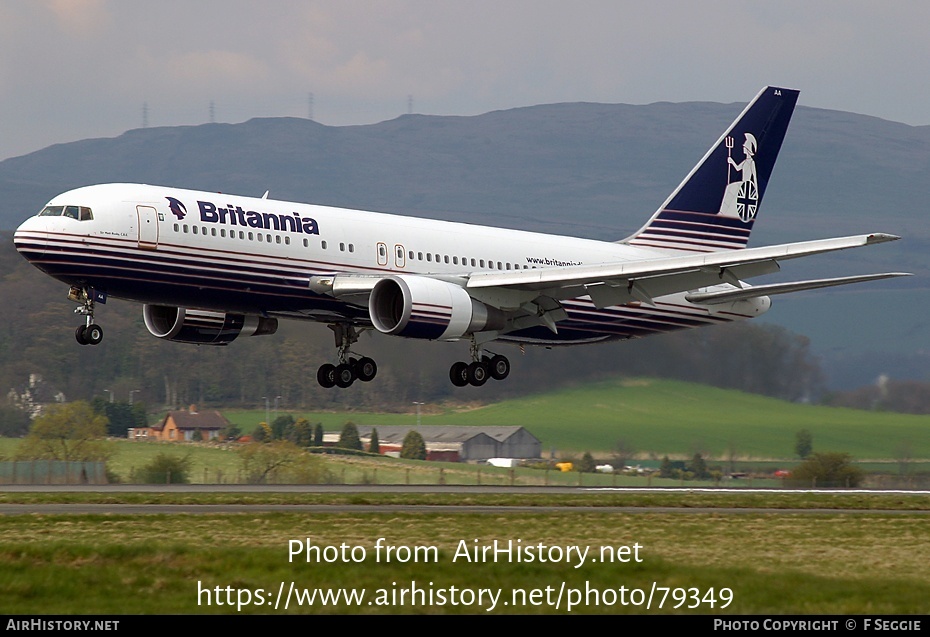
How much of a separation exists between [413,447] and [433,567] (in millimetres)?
45200

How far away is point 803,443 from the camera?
208 feet

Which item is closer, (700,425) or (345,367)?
(345,367)

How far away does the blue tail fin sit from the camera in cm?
4719

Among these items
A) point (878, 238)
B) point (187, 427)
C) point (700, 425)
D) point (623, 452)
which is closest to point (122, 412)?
point (187, 427)

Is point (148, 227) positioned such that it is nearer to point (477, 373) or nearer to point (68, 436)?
point (477, 373)

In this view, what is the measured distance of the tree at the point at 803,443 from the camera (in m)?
62.9

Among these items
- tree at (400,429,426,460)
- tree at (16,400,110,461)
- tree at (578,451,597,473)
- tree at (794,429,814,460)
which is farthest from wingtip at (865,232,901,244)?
tree at (16,400,110,461)

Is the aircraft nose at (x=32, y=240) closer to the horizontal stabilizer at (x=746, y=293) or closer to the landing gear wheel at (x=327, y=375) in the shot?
the landing gear wheel at (x=327, y=375)

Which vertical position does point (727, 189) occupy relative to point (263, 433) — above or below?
above

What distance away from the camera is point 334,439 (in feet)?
227

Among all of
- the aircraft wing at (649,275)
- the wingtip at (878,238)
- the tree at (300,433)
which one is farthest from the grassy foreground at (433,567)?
the tree at (300,433)

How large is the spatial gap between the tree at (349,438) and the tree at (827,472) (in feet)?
68.5

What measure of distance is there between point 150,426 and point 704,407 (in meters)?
31.3
